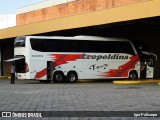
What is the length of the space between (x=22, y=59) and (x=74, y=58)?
3632mm

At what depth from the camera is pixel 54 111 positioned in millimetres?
11109

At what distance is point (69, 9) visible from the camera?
6044 cm

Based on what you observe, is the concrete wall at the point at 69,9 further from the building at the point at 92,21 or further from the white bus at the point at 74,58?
the white bus at the point at 74,58

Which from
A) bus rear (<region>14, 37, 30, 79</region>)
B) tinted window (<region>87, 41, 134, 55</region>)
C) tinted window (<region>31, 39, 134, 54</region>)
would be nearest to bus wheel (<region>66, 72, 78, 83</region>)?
tinted window (<region>31, 39, 134, 54</region>)

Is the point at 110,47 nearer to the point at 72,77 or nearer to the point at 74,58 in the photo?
the point at 74,58

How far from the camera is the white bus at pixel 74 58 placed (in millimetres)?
28078

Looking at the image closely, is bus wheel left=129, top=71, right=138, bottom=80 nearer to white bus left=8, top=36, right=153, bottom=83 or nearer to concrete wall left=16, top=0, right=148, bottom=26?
white bus left=8, top=36, right=153, bottom=83

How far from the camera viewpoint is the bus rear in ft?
91.9

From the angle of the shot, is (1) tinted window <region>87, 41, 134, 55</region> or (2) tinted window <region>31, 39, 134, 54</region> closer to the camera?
(2) tinted window <region>31, 39, 134, 54</region>

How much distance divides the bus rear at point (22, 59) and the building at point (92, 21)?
437 centimetres

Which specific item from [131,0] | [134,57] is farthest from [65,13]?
[134,57]

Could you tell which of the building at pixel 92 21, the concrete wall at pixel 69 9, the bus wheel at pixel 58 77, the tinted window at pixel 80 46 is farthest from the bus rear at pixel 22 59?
the concrete wall at pixel 69 9

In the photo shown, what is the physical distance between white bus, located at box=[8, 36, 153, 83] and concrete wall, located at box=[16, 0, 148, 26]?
19.3 metres

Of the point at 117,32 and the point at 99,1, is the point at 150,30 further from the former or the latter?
the point at 99,1
